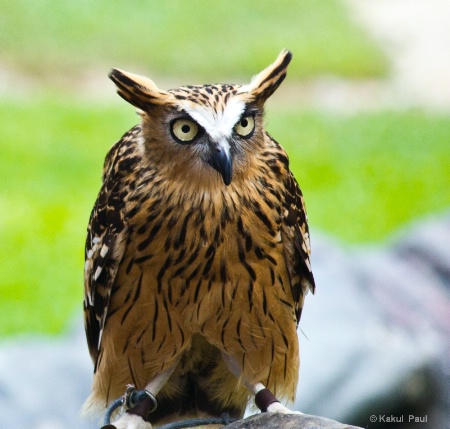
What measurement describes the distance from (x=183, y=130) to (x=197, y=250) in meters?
0.48

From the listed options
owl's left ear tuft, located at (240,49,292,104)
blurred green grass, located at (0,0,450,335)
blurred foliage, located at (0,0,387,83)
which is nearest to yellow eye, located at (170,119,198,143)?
owl's left ear tuft, located at (240,49,292,104)

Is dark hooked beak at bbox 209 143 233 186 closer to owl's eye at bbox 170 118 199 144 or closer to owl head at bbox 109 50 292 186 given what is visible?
owl head at bbox 109 50 292 186

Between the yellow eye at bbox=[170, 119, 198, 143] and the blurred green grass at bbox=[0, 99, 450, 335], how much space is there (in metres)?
4.47

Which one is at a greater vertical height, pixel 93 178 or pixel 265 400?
pixel 93 178

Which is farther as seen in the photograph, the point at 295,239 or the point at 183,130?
the point at 295,239

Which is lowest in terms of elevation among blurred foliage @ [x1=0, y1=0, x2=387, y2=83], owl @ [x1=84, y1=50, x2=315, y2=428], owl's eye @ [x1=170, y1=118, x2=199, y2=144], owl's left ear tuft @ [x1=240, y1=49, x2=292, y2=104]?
owl @ [x1=84, y1=50, x2=315, y2=428]

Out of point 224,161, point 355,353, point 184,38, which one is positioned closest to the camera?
point 224,161

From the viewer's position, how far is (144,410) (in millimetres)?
4238

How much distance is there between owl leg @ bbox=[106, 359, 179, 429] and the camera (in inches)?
161

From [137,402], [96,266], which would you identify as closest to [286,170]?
[96,266]

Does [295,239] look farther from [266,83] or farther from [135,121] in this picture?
[135,121]

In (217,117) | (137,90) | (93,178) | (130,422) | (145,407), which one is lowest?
(130,422)

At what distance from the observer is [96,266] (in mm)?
4172

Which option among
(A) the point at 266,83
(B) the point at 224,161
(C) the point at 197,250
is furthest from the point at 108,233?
(A) the point at 266,83
